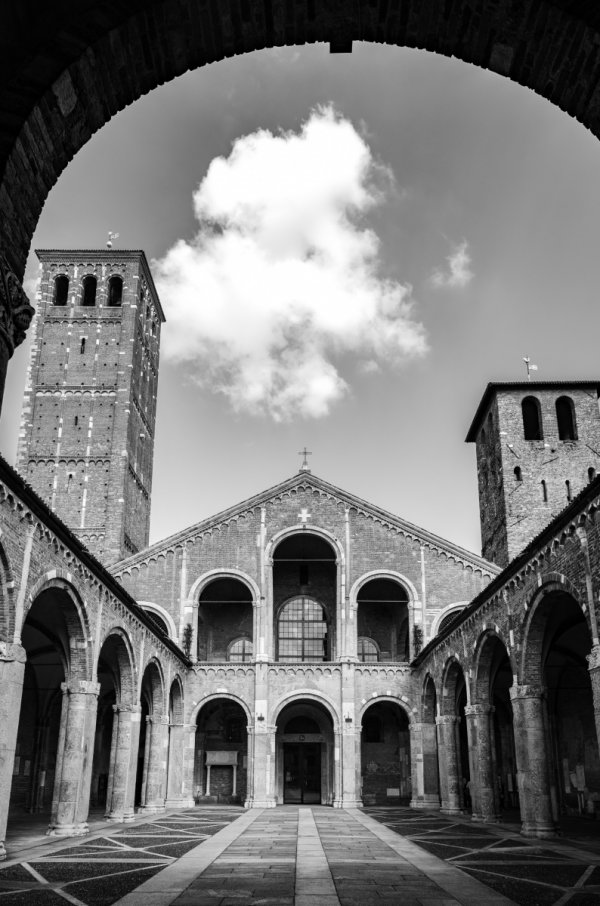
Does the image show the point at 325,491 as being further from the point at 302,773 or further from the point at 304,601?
the point at 302,773

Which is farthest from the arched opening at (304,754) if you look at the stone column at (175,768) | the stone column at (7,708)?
the stone column at (7,708)

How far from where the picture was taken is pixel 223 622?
119 feet

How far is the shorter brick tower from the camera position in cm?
3903

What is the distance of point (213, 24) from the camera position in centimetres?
579

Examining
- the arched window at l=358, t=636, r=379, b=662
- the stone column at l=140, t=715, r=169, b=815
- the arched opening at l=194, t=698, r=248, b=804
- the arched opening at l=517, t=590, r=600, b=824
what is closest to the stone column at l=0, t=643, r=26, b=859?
the stone column at l=140, t=715, r=169, b=815

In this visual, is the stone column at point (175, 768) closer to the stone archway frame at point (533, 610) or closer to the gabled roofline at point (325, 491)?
the gabled roofline at point (325, 491)

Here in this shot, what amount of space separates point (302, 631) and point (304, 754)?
5.15 metres

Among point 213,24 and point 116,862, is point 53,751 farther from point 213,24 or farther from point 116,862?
point 213,24

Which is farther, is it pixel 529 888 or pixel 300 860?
pixel 300 860

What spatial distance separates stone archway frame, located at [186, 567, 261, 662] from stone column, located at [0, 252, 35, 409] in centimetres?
2820

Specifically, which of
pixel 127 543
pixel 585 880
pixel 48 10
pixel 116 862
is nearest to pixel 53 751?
pixel 127 543

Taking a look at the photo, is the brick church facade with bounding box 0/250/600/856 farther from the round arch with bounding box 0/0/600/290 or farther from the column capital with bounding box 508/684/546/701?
the round arch with bounding box 0/0/600/290

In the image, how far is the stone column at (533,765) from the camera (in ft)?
58.0

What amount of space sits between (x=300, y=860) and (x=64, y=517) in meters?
30.1
